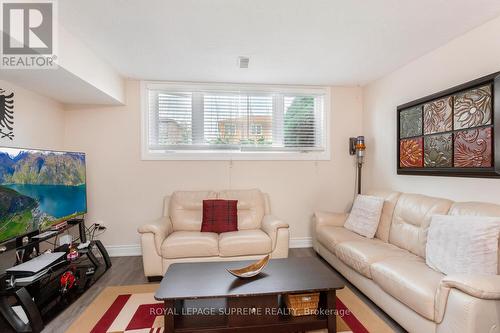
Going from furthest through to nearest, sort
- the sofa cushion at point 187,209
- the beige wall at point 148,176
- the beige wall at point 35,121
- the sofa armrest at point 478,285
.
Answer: the beige wall at point 148,176
the sofa cushion at point 187,209
the beige wall at point 35,121
the sofa armrest at point 478,285

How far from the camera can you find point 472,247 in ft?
5.47

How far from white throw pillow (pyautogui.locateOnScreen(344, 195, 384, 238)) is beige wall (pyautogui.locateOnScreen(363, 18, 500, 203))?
1.53 ft

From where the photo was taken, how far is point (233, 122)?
3.62 m

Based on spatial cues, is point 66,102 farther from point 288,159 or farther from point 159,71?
point 288,159

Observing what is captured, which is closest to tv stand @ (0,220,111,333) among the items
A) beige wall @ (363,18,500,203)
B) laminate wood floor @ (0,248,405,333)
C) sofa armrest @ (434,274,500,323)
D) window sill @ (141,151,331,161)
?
laminate wood floor @ (0,248,405,333)

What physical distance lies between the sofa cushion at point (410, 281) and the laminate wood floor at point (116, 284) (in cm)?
35

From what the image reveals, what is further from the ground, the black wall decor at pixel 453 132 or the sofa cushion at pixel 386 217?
the black wall decor at pixel 453 132

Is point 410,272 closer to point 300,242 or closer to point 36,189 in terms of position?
point 300,242

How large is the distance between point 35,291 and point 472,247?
139 inches

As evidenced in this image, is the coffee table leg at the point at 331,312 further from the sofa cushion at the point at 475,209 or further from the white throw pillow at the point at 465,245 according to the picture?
the sofa cushion at the point at 475,209

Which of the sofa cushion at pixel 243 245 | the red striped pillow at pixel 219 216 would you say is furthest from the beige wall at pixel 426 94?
the red striped pillow at pixel 219 216

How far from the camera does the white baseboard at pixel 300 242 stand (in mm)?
3697

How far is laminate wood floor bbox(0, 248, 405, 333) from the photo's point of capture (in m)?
1.92

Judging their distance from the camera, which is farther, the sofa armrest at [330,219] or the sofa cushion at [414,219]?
the sofa armrest at [330,219]
